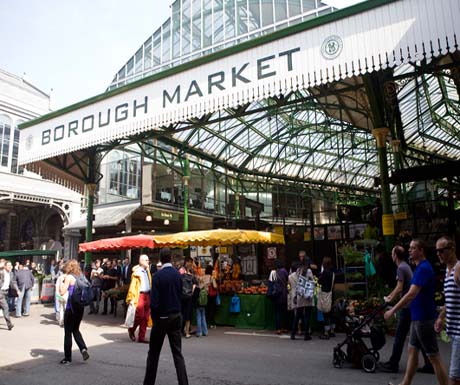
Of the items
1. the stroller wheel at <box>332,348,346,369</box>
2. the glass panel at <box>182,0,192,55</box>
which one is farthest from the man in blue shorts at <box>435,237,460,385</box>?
the glass panel at <box>182,0,192,55</box>

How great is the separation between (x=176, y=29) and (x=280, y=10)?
23.1ft

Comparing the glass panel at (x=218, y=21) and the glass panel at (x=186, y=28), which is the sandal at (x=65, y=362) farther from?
the glass panel at (x=186, y=28)

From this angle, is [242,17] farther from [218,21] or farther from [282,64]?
[282,64]

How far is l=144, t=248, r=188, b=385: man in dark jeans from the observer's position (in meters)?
5.02

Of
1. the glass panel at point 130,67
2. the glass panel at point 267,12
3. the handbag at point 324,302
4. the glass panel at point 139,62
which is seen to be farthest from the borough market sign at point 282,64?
the glass panel at point 130,67

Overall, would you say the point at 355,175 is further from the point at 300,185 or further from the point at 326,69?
the point at 326,69

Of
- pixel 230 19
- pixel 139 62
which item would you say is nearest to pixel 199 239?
pixel 230 19

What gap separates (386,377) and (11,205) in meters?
27.7

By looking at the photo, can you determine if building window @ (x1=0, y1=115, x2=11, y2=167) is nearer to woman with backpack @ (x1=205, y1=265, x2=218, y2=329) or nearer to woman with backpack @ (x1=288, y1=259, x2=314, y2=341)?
woman with backpack @ (x1=205, y1=265, x2=218, y2=329)

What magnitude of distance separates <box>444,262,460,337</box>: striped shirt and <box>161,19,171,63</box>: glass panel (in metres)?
22.6

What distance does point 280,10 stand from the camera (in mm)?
20016

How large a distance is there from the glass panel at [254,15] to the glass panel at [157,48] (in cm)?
668

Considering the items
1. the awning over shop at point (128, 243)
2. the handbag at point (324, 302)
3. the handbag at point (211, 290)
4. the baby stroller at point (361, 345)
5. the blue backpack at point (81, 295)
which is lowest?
the baby stroller at point (361, 345)

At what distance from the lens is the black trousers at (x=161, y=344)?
4.98m
